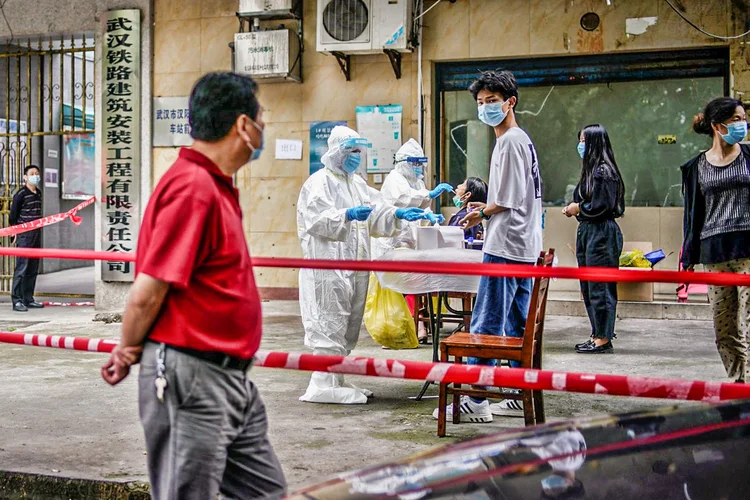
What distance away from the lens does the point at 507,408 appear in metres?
5.48

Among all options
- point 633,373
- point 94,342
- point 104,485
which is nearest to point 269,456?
point 104,485

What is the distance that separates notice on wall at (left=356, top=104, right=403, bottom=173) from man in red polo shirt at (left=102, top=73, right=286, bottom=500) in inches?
328

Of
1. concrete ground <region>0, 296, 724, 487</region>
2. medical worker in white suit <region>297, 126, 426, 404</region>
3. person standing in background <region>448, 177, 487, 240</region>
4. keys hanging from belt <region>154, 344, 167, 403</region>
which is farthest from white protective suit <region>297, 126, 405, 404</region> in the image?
keys hanging from belt <region>154, 344, 167, 403</region>

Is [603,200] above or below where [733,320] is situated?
above

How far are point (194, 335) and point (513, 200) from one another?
3121mm

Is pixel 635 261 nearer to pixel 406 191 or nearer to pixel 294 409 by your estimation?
pixel 406 191

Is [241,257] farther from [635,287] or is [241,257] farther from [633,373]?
[635,287]

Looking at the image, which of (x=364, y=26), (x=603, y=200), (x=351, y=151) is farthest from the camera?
(x=364, y=26)

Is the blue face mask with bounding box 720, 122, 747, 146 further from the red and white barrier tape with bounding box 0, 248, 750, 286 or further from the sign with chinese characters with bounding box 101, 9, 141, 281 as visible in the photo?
the sign with chinese characters with bounding box 101, 9, 141, 281

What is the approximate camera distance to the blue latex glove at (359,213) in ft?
17.7

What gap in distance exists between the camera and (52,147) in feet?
51.1

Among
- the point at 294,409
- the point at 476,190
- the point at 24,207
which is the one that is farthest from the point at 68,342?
the point at 24,207

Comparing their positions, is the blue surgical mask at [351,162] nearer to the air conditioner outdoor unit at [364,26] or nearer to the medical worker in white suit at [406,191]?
the medical worker in white suit at [406,191]

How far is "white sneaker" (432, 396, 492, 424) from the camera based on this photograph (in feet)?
17.0
